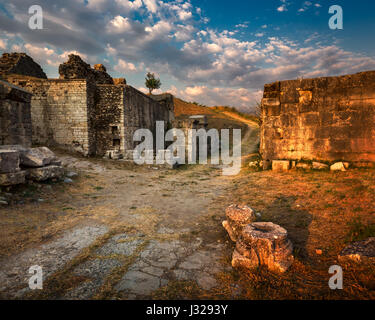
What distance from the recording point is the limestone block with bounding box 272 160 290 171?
7.00 m

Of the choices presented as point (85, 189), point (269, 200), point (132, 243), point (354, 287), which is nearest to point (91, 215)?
point (132, 243)

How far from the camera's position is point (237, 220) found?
3264mm

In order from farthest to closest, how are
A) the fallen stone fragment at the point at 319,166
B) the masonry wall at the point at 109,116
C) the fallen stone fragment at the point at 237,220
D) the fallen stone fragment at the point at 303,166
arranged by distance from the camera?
the masonry wall at the point at 109,116, the fallen stone fragment at the point at 303,166, the fallen stone fragment at the point at 319,166, the fallen stone fragment at the point at 237,220

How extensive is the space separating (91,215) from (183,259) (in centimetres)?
278

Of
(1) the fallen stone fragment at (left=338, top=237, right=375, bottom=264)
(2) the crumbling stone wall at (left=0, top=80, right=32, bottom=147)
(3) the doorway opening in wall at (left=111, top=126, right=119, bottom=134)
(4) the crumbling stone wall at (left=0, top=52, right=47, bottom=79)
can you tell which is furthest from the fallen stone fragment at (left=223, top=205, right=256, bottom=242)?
(4) the crumbling stone wall at (left=0, top=52, right=47, bottom=79)

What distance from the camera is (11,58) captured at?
50.1 ft

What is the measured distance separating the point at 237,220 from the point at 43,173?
231 inches

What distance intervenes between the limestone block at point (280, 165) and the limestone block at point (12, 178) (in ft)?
25.8

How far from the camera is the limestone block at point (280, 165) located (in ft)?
23.0

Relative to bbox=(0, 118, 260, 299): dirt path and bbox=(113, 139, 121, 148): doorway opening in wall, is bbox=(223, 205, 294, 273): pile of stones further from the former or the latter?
bbox=(113, 139, 121, 148): doorway opening in wall

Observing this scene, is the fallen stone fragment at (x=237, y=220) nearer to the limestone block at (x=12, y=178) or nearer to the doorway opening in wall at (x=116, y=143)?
the limestone block at (x=12, y=178)

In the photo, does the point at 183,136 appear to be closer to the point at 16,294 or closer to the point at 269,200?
the point at 269,200

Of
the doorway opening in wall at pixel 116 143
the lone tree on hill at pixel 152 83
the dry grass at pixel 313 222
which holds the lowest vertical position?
the dry grass at pixel 313 222

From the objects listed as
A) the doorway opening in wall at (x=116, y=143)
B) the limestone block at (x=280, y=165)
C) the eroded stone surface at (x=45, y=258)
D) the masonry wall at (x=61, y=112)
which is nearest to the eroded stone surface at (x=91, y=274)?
the eroded stone surface at (x=45, y=258)
